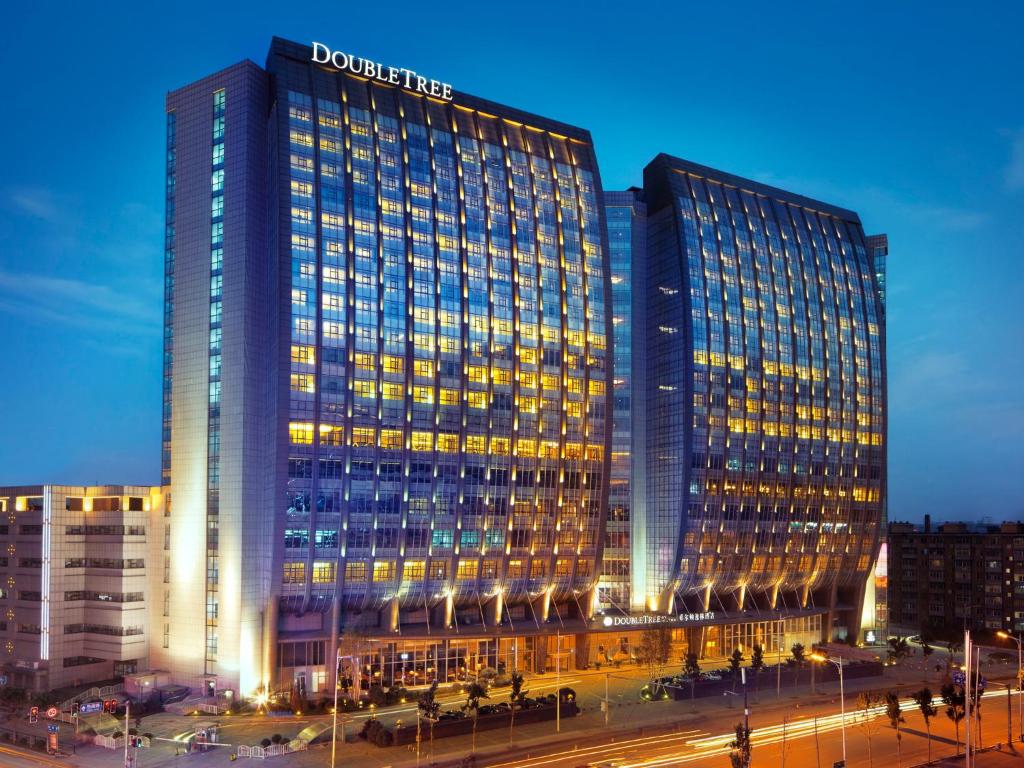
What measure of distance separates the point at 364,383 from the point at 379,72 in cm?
4638

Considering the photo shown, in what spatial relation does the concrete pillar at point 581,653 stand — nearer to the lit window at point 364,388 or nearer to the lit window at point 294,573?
the lit window at point 294,573

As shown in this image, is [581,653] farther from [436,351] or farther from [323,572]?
[436,351]

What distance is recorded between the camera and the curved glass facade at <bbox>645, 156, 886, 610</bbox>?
166250mm

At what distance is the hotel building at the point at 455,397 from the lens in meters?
128

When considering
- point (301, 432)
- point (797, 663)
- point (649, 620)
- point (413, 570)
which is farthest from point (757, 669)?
point (301, 432)

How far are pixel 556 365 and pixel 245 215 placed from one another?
51851 mm

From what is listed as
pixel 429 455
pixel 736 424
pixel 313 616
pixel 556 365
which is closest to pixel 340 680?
pixel 313 616

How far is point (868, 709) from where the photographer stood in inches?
4675

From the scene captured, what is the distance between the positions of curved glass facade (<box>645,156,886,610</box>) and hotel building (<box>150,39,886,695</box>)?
0.65 meters

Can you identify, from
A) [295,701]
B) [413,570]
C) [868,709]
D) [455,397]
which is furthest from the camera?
[455,397]

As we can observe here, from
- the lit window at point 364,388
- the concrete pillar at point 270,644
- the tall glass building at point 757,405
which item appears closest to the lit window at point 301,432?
the lit window at point 364,388

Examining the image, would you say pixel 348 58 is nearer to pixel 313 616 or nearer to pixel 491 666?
pixel 313 616

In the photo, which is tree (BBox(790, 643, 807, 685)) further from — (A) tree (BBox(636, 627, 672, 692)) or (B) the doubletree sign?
(A) tree (BBox(636, 627, 672, 692))

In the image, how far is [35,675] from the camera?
427 ft
